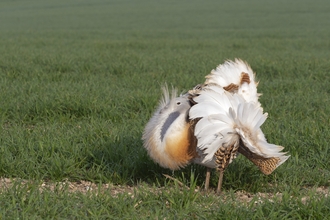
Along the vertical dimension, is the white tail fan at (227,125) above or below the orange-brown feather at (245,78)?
below

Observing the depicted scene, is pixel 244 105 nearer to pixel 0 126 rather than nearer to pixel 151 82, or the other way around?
pixel 0 126

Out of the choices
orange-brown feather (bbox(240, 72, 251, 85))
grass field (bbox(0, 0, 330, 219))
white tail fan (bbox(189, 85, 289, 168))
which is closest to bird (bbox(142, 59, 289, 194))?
white tail fan (bbox(189, 85, 289, 168))

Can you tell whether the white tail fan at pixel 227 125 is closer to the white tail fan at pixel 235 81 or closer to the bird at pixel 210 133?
the bird at pixel 210 133

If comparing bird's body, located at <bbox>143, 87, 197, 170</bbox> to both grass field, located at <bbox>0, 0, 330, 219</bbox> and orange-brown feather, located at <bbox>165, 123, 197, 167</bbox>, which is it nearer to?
orange-brown feather, located at <bbox>165, 123, 197, 167</bbox>

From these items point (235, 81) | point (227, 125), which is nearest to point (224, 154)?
point (227, 125)

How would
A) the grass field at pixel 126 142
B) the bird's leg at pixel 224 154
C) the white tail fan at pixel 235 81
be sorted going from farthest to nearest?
1. the white tail fan at pixel 235 81
2. the bird's leg at pixel 224 154
3. the grass field at pixel 126 142

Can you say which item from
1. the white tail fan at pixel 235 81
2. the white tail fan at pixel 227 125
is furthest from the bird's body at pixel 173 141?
the white tail fan at pixel 235 81

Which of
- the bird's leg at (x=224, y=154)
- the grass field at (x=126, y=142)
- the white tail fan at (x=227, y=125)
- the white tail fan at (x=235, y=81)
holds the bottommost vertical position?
the grass field at (x=126, y=142)

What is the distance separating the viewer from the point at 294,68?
1041 cm

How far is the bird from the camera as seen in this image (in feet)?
11.8

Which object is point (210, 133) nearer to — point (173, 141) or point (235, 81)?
point (173, 141)

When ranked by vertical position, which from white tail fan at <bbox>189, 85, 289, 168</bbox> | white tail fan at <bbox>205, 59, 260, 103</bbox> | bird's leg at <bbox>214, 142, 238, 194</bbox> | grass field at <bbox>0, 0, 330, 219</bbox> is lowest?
grass field at <bbox>0, 0, 330, 219</bbox>

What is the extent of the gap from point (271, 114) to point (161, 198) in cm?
324

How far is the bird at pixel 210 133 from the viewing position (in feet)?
11.8
